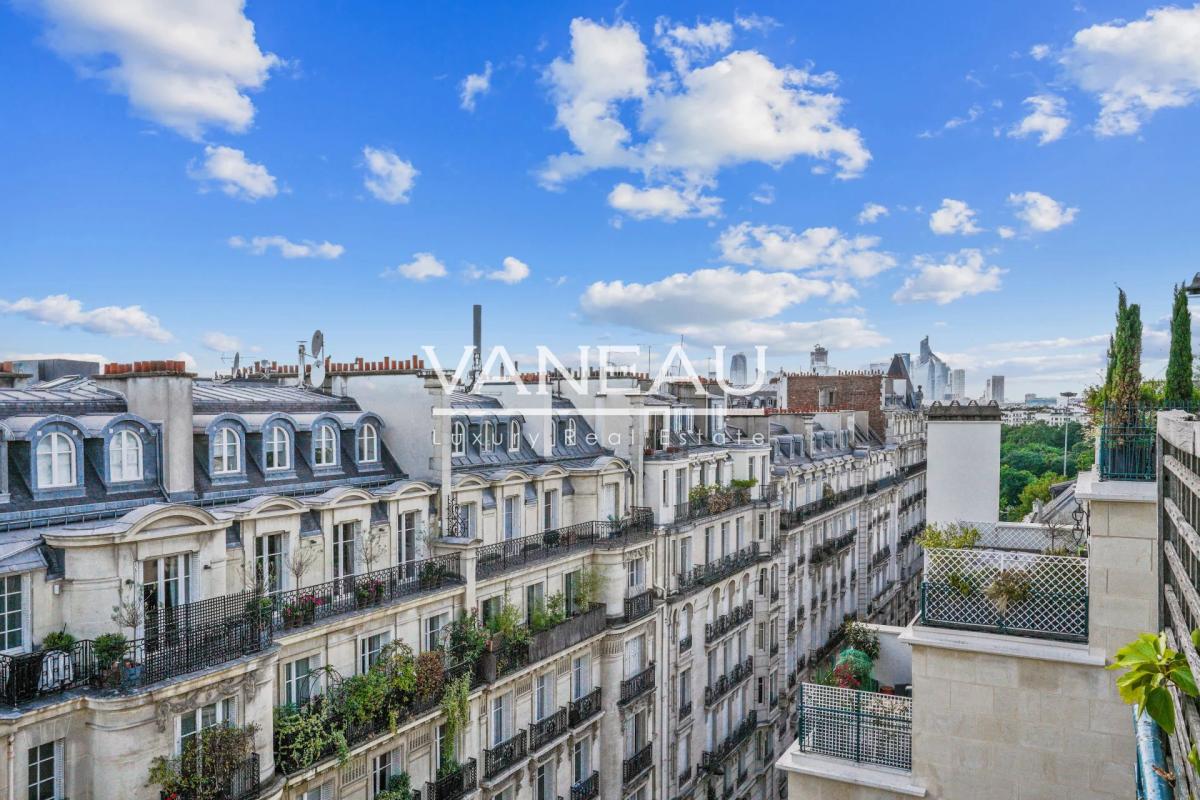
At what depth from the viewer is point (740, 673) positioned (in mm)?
33375

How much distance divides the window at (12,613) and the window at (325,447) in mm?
6841

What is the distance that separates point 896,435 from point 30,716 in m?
53.8

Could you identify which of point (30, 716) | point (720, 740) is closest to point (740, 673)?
point (720, 740)

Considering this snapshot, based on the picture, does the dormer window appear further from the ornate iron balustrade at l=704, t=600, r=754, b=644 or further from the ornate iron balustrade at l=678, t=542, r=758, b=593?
the ornate iron balustrade at l=704, t=600, r=754, b=644

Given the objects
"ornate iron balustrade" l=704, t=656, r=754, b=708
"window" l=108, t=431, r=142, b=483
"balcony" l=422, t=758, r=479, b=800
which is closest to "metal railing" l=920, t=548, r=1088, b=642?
"balcony" l=422, t=758, r=479, b=800

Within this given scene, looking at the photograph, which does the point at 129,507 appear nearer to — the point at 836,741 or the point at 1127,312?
the point at 836,741

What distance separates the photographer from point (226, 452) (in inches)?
640

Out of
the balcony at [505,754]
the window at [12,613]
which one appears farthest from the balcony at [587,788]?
the window at [12,613]

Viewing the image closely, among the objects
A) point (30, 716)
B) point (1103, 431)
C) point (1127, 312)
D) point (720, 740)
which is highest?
point (1127, 312)

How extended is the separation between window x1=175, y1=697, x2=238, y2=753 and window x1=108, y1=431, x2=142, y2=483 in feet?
14.6

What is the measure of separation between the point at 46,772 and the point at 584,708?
14.9m

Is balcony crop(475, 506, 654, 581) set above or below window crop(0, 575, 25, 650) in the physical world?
below

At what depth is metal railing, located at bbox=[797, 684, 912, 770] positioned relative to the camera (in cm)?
1266

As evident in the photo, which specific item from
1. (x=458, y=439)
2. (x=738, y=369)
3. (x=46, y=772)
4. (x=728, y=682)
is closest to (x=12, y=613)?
(x=46, y=772)
